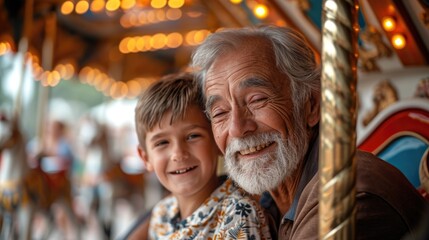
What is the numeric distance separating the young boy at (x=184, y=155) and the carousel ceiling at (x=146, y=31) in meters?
0.92

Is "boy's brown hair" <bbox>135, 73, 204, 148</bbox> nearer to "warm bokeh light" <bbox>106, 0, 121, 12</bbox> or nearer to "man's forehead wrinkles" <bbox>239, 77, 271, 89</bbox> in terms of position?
"man's forehead wrinkles" <bbox>239, 77, 271, 89</bbox>

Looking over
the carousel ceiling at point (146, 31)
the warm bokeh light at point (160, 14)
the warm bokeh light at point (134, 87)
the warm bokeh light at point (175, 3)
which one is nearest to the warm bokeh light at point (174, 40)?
the carousel ceiling at point (146, 31)

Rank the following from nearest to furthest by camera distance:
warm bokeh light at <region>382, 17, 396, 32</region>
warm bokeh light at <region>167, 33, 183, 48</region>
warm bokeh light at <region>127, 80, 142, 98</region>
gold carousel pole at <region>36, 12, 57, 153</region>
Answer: warm bokeh light at <region>382, 17, 396, 32</region> → gold carousel pole at <region>36, 12, 57, 153</region> → warm bokeh light at <region>167, 33, 183, 48</region> → warm bokeh light at <region>127, 80, 142, 98</region>

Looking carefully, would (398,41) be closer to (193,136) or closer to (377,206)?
(193,136)

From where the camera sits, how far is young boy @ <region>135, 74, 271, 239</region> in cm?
172

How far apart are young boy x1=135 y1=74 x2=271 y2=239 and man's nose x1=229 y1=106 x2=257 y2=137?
0.22 m

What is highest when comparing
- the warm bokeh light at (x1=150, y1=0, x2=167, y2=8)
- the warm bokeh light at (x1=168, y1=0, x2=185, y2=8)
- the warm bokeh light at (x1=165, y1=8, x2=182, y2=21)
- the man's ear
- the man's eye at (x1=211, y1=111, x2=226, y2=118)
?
the warm bokeh light at (x1=165, y1=8, x2=182, y2=21)

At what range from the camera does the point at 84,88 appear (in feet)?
42.6

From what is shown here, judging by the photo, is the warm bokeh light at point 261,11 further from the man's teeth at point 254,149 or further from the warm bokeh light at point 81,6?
the warm bokeh light at point 81,6

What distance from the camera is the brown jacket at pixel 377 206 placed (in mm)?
1209

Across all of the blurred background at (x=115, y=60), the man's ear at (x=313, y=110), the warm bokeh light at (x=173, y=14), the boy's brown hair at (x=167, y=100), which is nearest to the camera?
the man's ear at (x=313, y=110)

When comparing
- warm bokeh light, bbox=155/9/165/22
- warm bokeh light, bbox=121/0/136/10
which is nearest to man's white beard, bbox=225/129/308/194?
warm bokeh light, bbox=121/0/136/10

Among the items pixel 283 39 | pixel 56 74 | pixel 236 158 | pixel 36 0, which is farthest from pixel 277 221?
pixel 56 74

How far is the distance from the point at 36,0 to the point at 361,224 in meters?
5.29
